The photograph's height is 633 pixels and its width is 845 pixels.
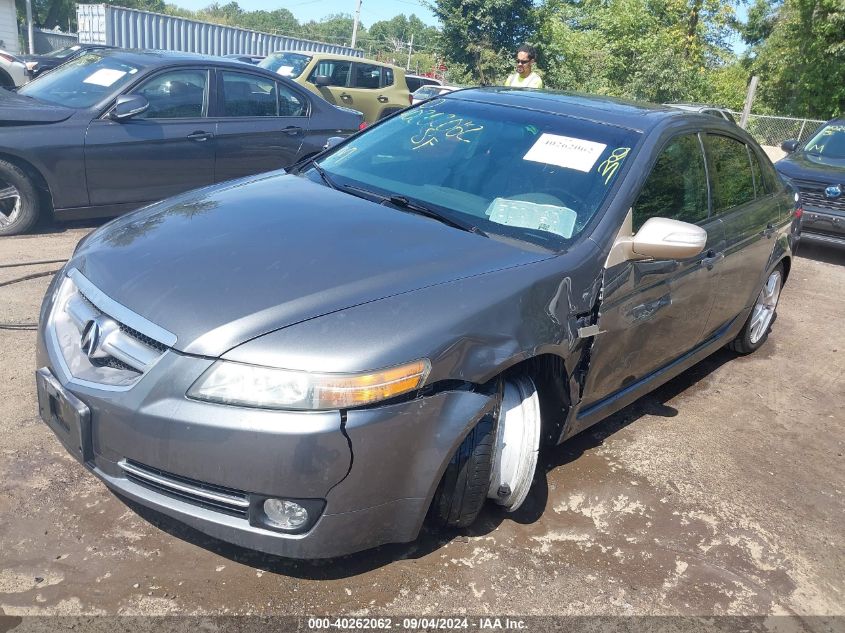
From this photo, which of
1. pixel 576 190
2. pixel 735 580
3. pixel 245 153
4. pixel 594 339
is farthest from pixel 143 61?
pixel 735 580

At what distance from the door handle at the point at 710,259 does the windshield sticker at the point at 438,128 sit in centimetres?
128

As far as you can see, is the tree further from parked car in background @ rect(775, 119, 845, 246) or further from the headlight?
the headlight

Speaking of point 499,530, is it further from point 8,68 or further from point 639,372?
point 8,68

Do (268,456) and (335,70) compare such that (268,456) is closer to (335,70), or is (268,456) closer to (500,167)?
(500,167)

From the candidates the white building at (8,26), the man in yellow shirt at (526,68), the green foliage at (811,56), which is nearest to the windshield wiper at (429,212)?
the man in yellow shirt at (526,68)

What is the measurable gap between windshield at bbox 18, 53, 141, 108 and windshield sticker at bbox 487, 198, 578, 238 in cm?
452

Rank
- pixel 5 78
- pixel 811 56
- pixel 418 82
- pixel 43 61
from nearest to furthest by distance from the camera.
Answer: pixel 5 78 → pixel 43 61 → pixel 418 82 → pixel 811 56

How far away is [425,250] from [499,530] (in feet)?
3.72

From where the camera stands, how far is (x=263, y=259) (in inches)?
103

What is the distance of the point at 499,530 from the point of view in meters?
2.94

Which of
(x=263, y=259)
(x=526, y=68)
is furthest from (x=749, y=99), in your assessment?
(x=263, y=259)

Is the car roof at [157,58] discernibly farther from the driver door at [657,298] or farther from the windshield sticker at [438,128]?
the driver door at [657,298]

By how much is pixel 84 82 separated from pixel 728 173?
5386mm

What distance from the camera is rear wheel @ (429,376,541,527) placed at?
256cm
